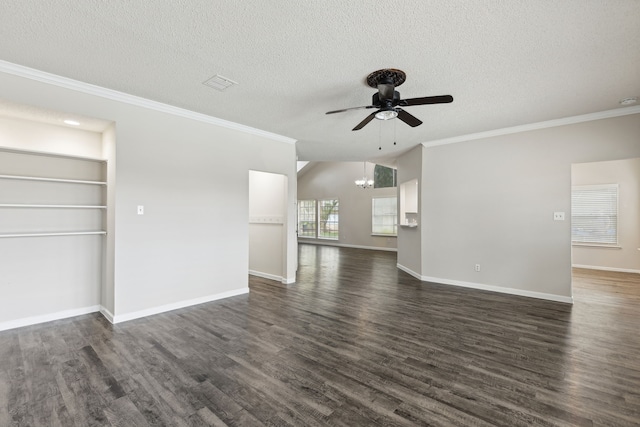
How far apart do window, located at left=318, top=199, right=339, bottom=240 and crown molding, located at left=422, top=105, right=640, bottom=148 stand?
6.76 meters

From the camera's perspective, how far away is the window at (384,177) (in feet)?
34.5

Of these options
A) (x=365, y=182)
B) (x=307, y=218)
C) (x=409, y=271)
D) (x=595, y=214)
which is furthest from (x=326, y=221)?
(x=595, y=214)

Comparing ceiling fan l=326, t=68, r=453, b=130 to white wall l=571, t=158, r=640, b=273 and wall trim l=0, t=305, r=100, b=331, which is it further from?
white wall l=571, t=158, r=640, b=273

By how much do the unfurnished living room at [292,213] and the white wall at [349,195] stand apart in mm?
4855

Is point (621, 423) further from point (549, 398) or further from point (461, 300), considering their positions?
point (461, 300)

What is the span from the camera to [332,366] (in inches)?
94.4

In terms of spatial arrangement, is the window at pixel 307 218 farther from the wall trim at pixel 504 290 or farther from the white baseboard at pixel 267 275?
the wall trim at pixel 504 290

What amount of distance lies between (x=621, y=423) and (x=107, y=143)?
5322 millimetres

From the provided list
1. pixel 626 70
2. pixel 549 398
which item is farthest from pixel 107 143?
pixel 626 70

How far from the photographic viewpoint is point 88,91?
314 cm

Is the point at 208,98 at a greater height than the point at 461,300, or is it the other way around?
the point at 208,98

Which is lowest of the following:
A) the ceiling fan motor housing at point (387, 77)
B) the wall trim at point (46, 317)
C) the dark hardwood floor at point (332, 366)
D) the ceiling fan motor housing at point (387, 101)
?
the dark hardwood floor at point (332, 366)

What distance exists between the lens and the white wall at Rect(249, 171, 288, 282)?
17.8 ft

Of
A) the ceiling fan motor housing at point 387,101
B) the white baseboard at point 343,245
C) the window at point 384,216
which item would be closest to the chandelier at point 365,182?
the window at point 384,216
